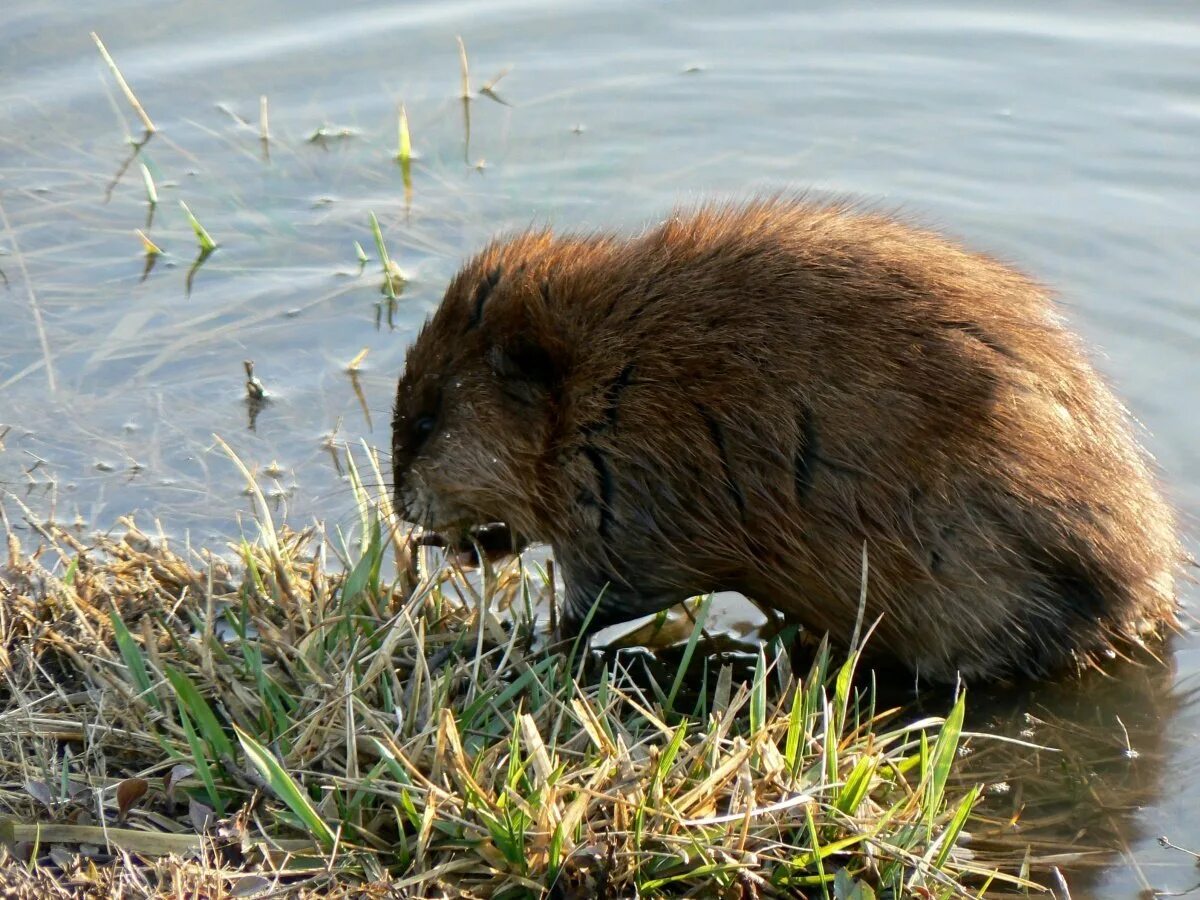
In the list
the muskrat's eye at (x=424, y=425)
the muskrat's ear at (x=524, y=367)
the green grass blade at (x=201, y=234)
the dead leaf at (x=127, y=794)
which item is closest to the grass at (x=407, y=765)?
the dead leaf at (x=127, y=794)

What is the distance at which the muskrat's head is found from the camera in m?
4.55

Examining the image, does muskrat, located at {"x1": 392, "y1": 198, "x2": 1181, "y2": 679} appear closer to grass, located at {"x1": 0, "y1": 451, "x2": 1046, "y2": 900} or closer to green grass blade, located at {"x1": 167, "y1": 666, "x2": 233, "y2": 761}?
grass, located at {"x1": 0, "y1": 451, "x2": 1046, "y2": 900}

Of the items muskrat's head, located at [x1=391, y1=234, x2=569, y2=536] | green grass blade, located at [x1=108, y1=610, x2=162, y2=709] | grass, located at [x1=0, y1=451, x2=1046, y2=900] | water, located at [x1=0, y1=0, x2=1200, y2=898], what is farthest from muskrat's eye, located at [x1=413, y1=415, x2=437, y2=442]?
green grass blade, located at [x1=108, y1=610, x2=162, y2=709]

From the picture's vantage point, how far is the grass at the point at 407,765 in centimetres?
346

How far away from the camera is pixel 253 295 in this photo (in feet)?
21.6

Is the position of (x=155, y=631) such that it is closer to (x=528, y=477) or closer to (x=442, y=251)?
(x=528, y=477)

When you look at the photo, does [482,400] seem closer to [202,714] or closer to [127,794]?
[202,714]

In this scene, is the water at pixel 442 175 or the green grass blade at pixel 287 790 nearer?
the green grass blade at pixel 287 790

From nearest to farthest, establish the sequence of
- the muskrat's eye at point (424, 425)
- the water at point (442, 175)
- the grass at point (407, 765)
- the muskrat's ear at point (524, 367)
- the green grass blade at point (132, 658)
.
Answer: the grass at point (407, 765), the green grass blade at point (132, 658), the muskrat's ear at point (524, 367), the muskrat's eye at point (424, 425), the water at point (442, 175)

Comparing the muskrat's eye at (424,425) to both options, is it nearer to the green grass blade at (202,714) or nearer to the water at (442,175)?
the water at (442,175)

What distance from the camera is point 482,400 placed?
15.1 feet

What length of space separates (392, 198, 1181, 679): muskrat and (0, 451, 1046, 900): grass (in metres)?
0.30

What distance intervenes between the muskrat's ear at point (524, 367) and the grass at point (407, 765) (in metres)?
0.57

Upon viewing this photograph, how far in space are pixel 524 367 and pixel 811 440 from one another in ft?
2.87
